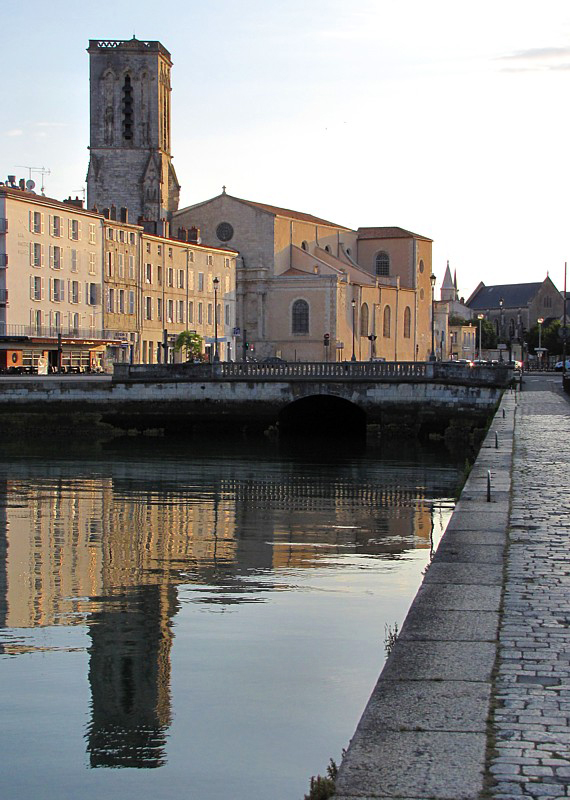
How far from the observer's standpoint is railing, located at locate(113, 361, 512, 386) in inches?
2146

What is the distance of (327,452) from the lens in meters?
47.6

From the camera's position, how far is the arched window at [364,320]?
10912 cm

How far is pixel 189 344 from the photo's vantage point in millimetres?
81062

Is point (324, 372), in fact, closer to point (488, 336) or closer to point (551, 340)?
point (551, 340)

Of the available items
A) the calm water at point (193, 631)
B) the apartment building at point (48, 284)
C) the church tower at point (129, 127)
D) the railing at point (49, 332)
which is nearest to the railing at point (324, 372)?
the apartment building at point (48, 284)

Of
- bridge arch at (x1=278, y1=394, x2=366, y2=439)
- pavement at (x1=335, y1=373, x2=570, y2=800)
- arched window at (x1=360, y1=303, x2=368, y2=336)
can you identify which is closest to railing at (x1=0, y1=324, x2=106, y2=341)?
bridge arch at (x1=278, y1=394, x2=366, y2=439)

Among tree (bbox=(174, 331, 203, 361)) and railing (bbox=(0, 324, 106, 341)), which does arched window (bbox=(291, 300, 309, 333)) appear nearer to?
tree (bbox=(174, 331, 203, 361))

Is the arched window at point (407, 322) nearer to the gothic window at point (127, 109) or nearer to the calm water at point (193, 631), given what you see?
the gothic window at point (127, 109)

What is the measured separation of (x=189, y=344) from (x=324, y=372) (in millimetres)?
24627

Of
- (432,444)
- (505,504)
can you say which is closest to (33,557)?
(505,504)

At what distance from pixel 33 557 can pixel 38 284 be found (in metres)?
51.3

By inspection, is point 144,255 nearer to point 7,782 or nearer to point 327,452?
point 327,452

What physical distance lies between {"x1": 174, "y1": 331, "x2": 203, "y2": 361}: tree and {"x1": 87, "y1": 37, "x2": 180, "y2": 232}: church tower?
Result: 63.9 ft

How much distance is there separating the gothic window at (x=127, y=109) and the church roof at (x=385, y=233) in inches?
1273
